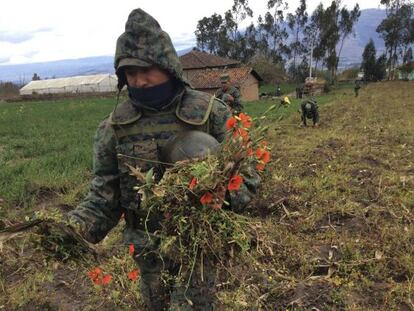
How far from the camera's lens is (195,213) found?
6.26ft

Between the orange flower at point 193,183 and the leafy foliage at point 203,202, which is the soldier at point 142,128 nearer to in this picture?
the leafy foliage at point 203,202

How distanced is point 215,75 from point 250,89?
5.06m

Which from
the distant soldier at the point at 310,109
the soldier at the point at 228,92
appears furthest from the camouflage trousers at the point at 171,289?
the distant soldier at the point at 310,109

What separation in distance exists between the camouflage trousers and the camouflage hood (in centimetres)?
98

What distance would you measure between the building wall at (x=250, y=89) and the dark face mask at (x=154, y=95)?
145 ft

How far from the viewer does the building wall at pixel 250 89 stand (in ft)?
156

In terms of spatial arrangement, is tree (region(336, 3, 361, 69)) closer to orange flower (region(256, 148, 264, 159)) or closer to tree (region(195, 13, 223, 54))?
tree (region(195, 13, 223, 54))

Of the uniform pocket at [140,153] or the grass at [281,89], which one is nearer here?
the uniform pocket at [140,153]

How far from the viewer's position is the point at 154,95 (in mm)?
2545

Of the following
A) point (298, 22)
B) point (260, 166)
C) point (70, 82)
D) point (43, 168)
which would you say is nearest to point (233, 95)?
point (43, 168)

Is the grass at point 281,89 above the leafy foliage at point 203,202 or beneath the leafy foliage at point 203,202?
beneath

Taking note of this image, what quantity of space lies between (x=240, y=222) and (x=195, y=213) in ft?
0.69

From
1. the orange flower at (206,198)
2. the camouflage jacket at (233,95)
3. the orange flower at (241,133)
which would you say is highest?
the orange flower at (241,133)

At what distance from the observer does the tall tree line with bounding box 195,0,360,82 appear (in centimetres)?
7344
